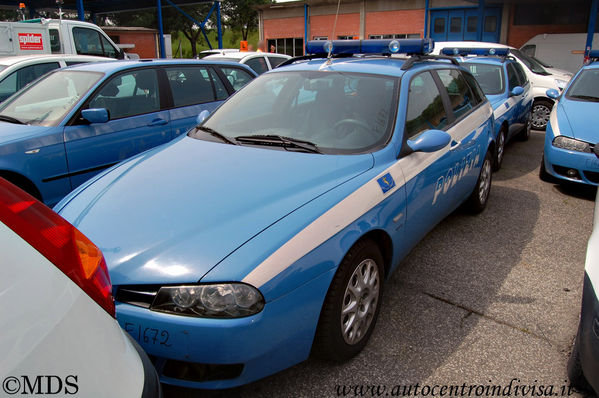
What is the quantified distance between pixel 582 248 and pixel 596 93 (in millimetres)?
3084

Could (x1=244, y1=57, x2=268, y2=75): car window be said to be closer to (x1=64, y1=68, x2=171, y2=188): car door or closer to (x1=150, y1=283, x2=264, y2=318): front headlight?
(x1=64, y1=68, x2=171, y2=188): car door

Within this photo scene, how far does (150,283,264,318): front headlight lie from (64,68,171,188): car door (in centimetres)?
291

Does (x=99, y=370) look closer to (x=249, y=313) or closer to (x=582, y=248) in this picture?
(x=249, y=313)

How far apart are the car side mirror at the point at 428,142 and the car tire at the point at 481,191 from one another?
159 centimetres

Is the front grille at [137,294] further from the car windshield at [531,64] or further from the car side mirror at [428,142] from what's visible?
the car windshield at [531,64]

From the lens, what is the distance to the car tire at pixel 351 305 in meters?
2.27

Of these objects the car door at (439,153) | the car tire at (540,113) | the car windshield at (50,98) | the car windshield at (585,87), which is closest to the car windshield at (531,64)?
the car tire at (540,113)

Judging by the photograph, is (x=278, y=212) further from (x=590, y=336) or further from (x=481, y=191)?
(x=481, y=191)

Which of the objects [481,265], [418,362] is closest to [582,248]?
[481,265]

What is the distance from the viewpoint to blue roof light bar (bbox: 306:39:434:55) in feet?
13.1

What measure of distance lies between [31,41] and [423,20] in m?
18.6

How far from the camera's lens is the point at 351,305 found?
2.44m

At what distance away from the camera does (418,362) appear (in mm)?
2557

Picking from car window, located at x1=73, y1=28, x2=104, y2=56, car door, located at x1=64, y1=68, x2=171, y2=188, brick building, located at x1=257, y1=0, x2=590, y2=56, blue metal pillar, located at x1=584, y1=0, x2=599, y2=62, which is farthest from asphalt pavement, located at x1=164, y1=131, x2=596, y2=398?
blue metal pillar, located at x1=584, y1=0, x2=599, y2=62
